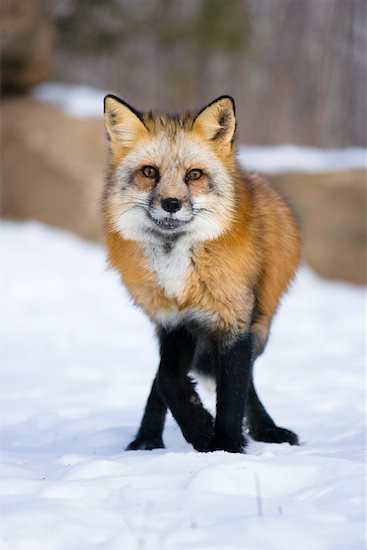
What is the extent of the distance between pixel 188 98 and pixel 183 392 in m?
13.1

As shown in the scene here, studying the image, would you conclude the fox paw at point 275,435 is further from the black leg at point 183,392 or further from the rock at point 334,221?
the rock at point 334,221

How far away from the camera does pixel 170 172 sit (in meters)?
3.92

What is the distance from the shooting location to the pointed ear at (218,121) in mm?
4047

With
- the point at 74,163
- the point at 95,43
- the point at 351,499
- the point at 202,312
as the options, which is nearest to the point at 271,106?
the point at 95,43

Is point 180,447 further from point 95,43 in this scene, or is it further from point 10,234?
point 95,43

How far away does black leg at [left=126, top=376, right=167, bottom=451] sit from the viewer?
451cm

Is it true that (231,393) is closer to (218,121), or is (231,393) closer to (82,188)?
(218,121)

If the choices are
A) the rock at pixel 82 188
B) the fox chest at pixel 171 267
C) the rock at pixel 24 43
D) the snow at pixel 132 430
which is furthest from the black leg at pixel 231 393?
the rock at pixel 24 43

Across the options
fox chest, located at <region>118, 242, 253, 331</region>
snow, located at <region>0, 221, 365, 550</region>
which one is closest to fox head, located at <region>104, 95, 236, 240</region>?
fox chest, located at <region>118, 242, 253, 331</region>

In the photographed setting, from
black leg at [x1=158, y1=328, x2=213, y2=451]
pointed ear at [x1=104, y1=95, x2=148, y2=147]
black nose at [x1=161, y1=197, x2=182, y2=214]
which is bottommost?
black leg at [x1=158, y1=328, x2=213, y2=451]

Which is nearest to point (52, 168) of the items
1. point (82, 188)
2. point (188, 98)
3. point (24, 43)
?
point (82, 188)

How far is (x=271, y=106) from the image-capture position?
1866cm

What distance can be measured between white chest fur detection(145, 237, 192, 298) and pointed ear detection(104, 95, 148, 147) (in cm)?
57

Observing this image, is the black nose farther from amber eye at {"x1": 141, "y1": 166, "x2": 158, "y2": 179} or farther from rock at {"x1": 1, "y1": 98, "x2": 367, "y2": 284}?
rock at {"x1": 1, "y1": 98, "x2": 367, "y2": 284}
